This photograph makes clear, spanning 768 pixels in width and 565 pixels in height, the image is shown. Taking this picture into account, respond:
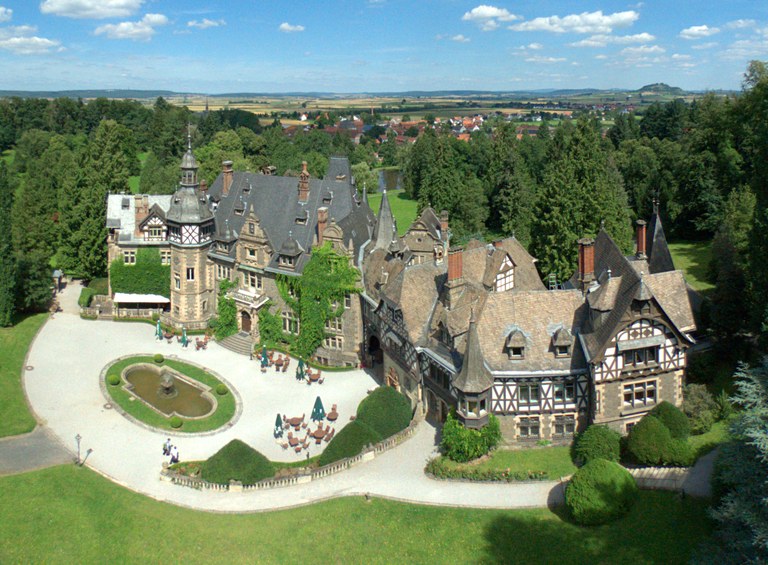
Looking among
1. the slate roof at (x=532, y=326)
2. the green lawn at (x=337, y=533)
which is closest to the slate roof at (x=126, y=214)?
the green lawn at (x=337, y=533)

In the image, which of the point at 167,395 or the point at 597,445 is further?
the point at 167,395

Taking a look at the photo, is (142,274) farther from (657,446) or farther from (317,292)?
(657,446)

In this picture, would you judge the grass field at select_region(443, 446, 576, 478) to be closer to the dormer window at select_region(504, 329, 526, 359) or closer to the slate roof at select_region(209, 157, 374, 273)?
the dormer window at select_region(504, 329, 526, 359)

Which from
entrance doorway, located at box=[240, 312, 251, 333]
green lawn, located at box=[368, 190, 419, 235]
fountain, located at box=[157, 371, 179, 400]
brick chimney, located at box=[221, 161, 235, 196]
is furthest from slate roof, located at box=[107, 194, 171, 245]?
green lawn, located at box=[368, 190, 419, 235]

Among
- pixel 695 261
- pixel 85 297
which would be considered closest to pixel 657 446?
pixel 695 261

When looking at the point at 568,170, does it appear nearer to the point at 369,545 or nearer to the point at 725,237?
the point at 725,237

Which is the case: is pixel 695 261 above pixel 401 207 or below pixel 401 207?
above
